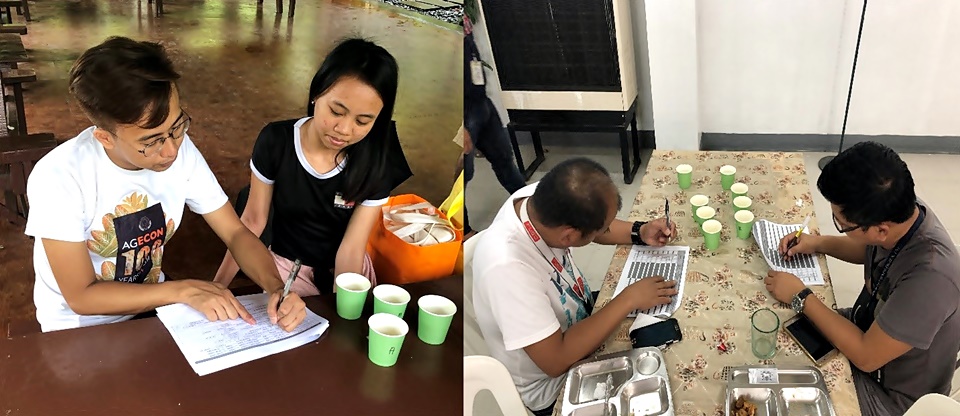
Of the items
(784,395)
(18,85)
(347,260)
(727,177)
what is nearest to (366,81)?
(347,260)

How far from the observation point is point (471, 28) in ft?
2.85

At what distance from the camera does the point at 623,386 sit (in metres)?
1.01

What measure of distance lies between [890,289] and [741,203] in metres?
0.41

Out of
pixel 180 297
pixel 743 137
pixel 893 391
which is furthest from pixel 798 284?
pixel 180 297

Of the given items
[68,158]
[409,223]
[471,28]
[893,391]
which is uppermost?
[471,28]

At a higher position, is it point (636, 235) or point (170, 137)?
point (170, 137)

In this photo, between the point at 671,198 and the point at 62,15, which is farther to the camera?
the point at 671,198

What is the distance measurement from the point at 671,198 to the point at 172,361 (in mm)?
1206

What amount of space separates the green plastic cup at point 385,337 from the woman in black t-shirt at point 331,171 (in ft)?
0.31

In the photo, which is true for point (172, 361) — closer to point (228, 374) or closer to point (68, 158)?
point (228, 374)

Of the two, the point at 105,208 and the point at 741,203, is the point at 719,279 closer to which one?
the point at 741,203

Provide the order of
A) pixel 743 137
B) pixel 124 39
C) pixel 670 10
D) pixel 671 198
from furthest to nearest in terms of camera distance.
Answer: pixel 743 137, pixel 671 198, pixel 670 10, pixel 124 39

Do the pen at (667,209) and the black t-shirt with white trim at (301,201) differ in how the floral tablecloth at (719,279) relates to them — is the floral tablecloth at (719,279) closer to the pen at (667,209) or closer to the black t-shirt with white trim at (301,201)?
the pen at (667,209)

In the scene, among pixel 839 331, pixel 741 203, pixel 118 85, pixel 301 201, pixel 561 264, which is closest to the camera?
pixel 118 85
